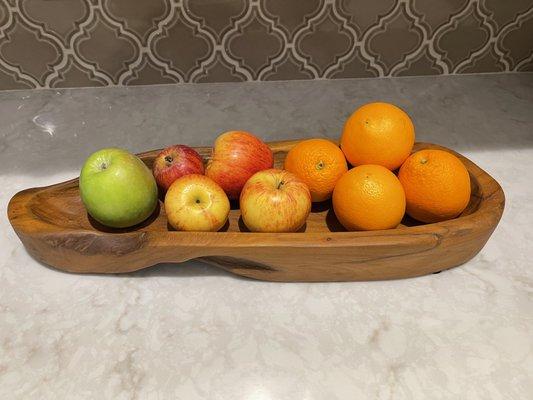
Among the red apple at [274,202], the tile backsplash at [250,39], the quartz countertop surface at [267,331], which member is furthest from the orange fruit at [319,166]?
the tile backsplash at [250,39]

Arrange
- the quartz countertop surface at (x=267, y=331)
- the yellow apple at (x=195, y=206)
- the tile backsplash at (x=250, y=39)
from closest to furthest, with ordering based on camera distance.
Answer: the quartz countertop surface at (x=267, y=331) < the yellow apple at (x=195, y=206) < the tile backsplash at (x=250, y=39)

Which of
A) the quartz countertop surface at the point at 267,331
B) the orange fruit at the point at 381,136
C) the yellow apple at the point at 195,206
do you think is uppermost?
the orange fruit at the point at 381,136

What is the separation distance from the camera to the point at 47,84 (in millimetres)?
1185

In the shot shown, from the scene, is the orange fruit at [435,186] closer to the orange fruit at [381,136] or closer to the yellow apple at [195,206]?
the orange fruit at [381,136]

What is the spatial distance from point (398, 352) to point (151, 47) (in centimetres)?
88

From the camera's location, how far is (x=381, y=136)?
28.3 inches

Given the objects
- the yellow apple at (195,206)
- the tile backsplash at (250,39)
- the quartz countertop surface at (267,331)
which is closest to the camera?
the quartz countertop surface at (267,331)

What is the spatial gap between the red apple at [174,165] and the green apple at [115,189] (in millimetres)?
38

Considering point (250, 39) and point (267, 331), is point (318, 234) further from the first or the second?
point (250, 39)

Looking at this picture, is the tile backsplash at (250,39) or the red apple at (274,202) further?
→ the tile backsplash at (250,39)

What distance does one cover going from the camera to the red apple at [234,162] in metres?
0.75

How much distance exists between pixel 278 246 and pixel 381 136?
0.77 ft

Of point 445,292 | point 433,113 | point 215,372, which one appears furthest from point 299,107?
point 215,372

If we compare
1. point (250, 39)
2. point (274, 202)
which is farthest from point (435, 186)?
point (250, 39)
